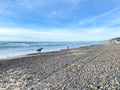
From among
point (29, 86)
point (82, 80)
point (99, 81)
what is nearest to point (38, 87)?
point (29, 86)

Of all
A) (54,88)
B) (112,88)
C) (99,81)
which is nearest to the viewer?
(112,88)

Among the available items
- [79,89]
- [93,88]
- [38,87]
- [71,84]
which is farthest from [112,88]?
[38,87]

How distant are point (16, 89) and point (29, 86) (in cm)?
65

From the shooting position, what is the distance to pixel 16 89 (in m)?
7.19

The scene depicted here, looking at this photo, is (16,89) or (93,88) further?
(16,89)

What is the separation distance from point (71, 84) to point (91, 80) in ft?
3.58

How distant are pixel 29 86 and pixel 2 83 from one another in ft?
5.70

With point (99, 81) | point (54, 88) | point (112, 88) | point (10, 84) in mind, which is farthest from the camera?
point (10, 84)

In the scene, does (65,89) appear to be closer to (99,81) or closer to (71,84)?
(71,84)

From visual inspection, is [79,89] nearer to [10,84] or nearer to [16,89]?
[16,89]

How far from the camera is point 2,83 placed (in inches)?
328

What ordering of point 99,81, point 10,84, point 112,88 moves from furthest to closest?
point 10,84
point 99,81
point 112,88

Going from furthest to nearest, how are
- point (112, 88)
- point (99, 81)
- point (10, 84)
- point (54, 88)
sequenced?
1. point (10, 84)
2. point (99, 81)
3. point (54, 88)
4. point (112, 88)

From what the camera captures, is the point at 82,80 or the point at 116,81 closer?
the point at 116,81
